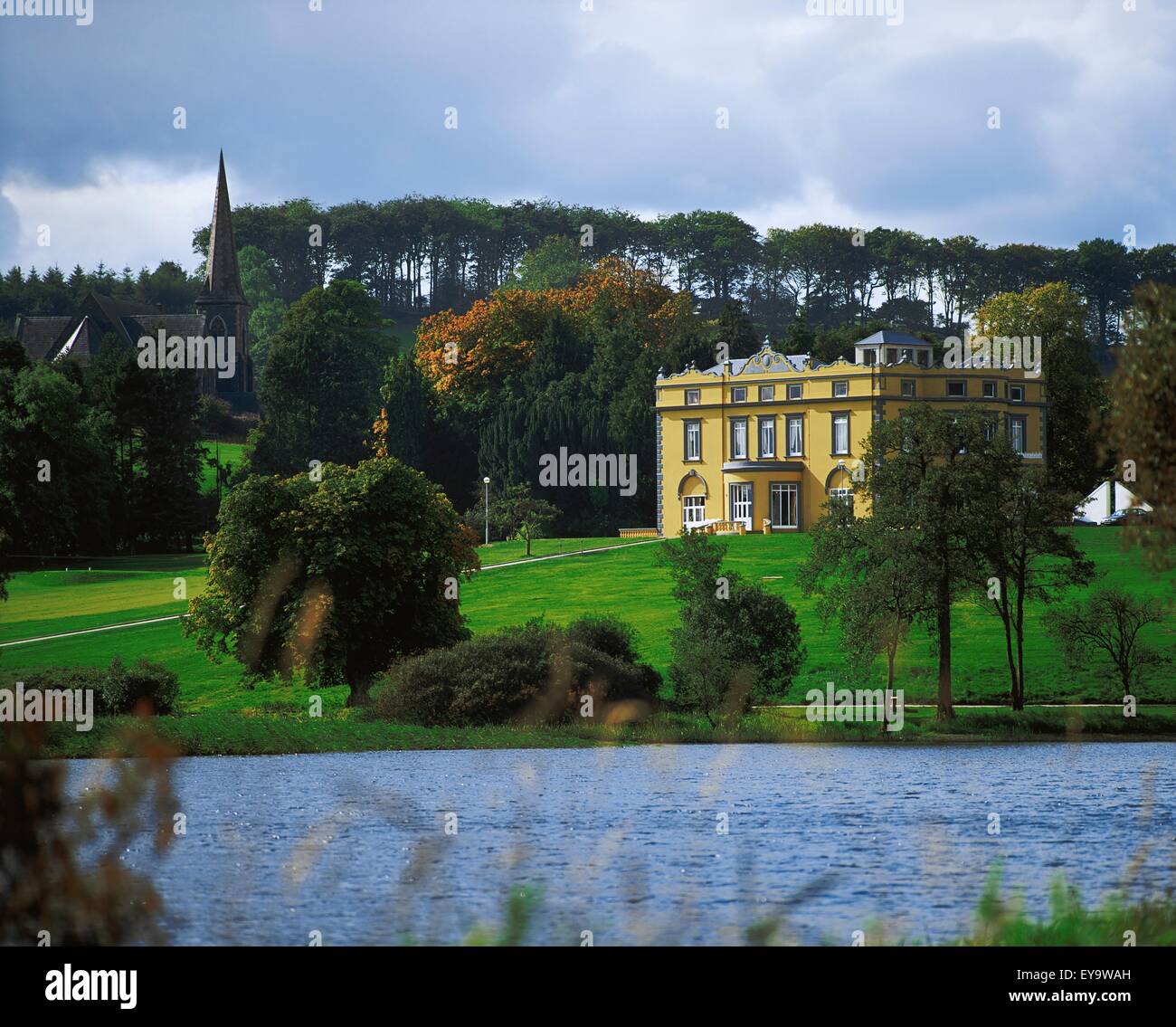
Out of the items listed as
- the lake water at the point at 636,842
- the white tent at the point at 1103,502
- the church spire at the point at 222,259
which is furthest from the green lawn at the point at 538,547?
the church spire at the point at 222,259

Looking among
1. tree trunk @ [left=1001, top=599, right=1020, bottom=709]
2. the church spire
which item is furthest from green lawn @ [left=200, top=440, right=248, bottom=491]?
tree trunk @ [left=1001, top=599, right=1020, bottom=709]

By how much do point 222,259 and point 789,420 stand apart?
80936 mm

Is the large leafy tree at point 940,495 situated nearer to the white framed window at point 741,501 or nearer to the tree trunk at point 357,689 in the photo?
the tree trunk at point 357,689

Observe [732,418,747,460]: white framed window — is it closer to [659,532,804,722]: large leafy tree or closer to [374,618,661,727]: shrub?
[659,532,804,722]: large leafy tree

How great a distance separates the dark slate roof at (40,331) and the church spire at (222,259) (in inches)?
556

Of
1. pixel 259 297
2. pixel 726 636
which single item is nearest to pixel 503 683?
pixel 726 636

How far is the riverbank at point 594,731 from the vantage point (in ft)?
143

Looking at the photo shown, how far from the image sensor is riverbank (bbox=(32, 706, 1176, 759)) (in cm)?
4369

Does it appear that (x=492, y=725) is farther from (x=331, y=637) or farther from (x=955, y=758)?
(x=955, y=758)

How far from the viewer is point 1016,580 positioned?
55438mm

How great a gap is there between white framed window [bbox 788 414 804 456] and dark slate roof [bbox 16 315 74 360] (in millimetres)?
88067

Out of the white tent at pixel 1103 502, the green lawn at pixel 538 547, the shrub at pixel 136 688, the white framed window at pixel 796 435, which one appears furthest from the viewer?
the white framed window at pixel 796 435
